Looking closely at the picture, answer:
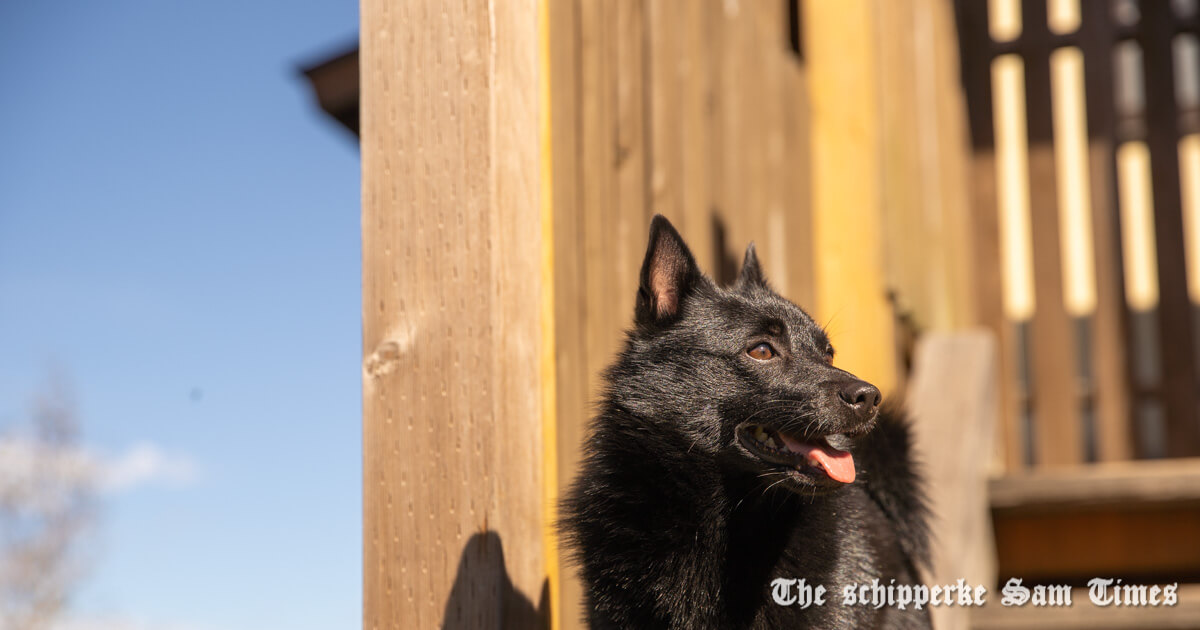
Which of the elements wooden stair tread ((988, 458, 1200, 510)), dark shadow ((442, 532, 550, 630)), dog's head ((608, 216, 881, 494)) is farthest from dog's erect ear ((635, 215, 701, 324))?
wooden stair tread ((988, 458, 1200, 510))

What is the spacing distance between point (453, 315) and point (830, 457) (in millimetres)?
676

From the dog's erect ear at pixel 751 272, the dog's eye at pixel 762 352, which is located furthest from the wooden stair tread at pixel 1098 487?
the dog's eye at pixel 762 352

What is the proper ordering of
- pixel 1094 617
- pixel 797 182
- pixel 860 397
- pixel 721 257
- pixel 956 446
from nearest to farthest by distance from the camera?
pixel 860 397 < pixel 721 257 < pixel 1094 617 < pixel 956 446 < pixel 797 182

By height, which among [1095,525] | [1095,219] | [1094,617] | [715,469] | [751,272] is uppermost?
[1095,219]

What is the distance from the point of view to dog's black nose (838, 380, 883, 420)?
68.4 inches

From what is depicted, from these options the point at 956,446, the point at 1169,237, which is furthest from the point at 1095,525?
the point at 1169,237

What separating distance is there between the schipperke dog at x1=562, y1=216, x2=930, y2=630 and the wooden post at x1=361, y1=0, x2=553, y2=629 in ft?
0.46

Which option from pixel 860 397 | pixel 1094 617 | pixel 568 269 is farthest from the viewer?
pixel 1094 617

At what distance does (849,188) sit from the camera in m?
4.08

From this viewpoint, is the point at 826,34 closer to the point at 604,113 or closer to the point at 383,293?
the point at 604,113

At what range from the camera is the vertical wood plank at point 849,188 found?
395cm

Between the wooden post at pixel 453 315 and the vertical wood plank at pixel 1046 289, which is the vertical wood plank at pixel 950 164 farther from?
the wooden post at pixel 453 315

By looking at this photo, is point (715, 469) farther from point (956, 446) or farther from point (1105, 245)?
point (1105, 245)

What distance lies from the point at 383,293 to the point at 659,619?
731mm
